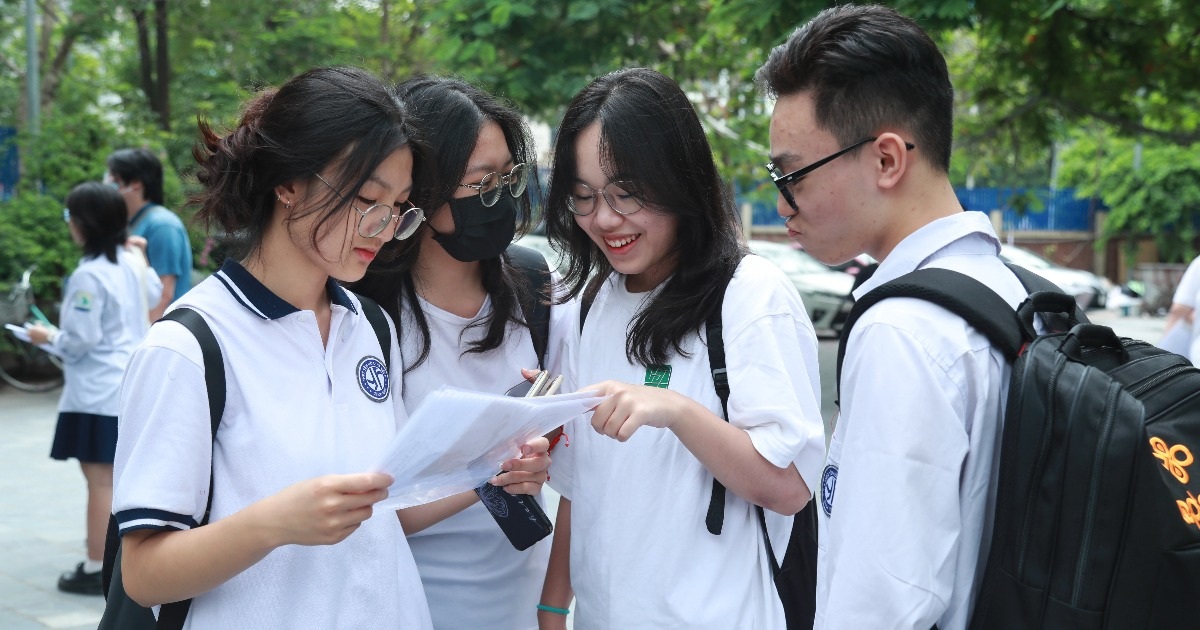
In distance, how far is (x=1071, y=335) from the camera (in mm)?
1392

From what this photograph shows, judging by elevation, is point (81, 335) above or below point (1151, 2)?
below

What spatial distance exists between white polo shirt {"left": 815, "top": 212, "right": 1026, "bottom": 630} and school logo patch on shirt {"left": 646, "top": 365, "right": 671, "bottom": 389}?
0.63m

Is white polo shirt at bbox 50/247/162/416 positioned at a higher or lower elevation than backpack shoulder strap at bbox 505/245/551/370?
lower

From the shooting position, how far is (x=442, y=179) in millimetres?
2322

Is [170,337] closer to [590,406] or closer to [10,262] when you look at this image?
[590,406]

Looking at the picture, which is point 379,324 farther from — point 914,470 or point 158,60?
point 158,60

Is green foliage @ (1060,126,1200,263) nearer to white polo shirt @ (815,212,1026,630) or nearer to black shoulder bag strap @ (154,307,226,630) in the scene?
white polo shirt @ (815,212,1026,630)

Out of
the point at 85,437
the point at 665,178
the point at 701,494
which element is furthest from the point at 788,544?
the point at 85,437

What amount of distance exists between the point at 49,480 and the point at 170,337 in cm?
613

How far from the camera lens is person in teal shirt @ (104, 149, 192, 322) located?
239 inches

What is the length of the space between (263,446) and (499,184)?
0.88 metres

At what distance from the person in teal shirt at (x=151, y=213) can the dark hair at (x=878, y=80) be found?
5.05 meters

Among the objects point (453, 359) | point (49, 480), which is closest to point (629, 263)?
point (453, 359)

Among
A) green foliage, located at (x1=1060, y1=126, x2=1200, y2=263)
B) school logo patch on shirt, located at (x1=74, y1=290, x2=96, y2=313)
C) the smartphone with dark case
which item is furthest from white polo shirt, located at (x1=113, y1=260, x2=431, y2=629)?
green foliage, located at (x1=1060, y1=126, x2=1200, y2=263)
